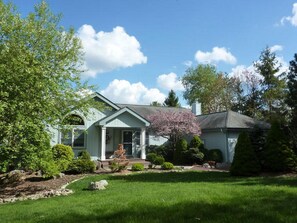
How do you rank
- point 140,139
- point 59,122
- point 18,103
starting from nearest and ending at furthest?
point 18,103
point 59,122
point 140,139

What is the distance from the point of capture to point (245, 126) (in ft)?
82.4

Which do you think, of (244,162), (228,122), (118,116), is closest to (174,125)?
(228,122)

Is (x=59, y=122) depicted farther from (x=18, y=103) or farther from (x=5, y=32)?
(x=5, y=32)

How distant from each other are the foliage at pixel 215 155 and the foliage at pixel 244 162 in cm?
811

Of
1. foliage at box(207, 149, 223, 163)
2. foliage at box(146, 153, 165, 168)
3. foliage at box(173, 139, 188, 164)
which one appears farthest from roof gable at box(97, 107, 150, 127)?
foliage at box(207, 149, 223, 163)

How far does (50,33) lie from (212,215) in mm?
11588

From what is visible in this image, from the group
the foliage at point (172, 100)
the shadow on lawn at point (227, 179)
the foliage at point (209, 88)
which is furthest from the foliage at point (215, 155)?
the foliage at point (172, 100)

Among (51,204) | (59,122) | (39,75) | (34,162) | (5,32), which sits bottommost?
(51,204)

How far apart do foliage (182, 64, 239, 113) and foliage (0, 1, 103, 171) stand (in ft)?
113

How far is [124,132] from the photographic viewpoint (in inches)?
1012

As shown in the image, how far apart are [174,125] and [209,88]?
3001 cm

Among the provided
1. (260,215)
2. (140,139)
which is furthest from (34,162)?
(140,139)

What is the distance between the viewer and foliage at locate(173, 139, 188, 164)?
24.4 m

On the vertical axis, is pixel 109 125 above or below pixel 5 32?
below
